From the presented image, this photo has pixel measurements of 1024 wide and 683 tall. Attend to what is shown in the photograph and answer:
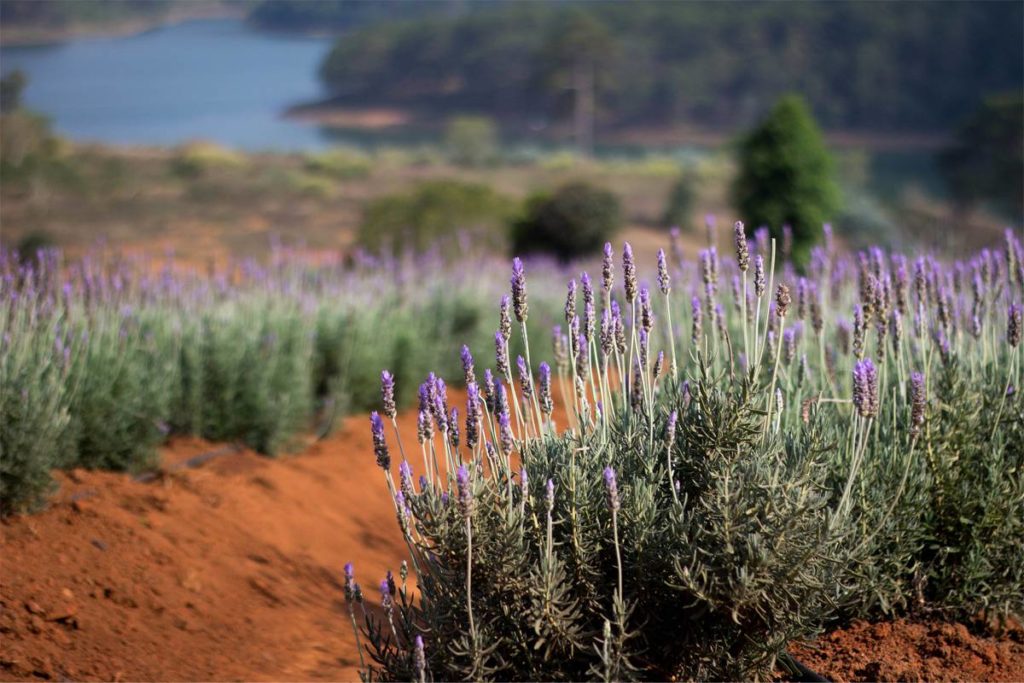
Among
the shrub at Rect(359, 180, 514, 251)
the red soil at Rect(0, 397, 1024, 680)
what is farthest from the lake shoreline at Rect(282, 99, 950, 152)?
the red soil at Rect(0, 397, 1024, 680)

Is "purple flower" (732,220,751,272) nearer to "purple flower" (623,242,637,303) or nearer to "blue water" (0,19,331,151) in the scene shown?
"purple flower" (623,242,637,303)

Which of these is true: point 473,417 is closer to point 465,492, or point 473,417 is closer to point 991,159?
point 465,492

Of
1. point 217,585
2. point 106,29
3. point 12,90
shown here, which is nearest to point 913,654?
point 217,585

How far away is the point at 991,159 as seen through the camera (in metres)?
37.2

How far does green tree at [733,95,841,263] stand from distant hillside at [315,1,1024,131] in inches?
1812

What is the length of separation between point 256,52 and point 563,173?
2743 cm

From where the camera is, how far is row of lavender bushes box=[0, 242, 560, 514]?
4.57 metres

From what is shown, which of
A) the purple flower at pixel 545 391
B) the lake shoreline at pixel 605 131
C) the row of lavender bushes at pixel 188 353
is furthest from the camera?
the lake shoreline at pixel 605 131

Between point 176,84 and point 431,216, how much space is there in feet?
125

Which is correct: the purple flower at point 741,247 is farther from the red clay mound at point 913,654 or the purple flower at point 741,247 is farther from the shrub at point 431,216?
the shrub at point 431,216

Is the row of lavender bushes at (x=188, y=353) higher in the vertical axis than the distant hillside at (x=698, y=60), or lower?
lower

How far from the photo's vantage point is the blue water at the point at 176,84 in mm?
36844

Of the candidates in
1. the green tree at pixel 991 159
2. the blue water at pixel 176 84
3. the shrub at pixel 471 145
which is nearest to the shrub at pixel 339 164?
the shrub at pixel 471 145

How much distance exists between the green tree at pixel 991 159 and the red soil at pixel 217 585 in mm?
33973
